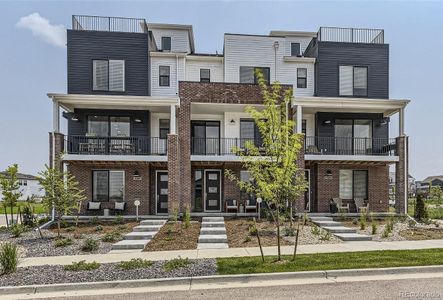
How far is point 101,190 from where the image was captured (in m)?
16.9

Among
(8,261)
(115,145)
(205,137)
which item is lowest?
(8,261)

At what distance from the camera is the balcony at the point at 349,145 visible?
17.6m

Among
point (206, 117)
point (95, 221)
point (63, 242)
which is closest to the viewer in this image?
point (63, 242)

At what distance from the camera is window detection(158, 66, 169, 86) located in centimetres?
1856

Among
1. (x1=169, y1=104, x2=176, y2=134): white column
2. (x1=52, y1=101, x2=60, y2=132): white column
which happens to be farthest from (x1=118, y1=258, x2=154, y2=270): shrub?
(x1=52, y1=101, x2=60, y2=132): white column

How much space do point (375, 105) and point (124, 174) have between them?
14.2 metres

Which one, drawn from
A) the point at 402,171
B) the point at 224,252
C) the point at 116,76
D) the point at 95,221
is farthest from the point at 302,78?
the point at 95,221

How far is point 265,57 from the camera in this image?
1912 centimetres

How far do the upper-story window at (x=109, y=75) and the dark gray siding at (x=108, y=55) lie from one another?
23 cm

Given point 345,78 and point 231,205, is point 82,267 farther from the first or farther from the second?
point 345,78

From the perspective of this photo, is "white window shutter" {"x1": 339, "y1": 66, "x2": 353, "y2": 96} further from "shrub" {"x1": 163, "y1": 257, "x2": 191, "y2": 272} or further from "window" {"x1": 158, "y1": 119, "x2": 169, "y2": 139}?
"shrub" {"x1": 163, "y1": 257, "x2": 191, "y2": 272}

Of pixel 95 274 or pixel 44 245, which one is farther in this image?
pixel 44 245

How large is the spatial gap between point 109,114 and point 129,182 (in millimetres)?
3994

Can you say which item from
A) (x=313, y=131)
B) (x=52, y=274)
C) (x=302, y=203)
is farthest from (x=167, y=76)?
(x=52, y=274)
